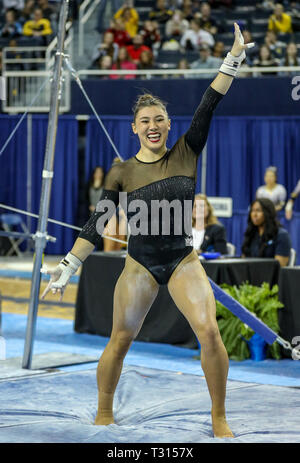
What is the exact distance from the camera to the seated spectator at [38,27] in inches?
537

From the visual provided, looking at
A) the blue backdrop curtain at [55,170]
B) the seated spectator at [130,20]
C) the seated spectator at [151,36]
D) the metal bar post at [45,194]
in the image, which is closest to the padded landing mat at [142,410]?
the metal bar post at [45,194]

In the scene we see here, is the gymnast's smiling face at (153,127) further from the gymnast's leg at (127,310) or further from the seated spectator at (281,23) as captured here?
the seated spectator at (281,23)

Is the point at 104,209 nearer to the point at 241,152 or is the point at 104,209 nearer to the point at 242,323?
the point at 242,323

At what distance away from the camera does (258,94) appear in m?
11.2

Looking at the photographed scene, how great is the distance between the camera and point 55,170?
13.0 m

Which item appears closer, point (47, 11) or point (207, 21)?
point (207, 21)

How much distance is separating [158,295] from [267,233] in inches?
42.5

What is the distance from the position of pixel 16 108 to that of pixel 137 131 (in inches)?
364

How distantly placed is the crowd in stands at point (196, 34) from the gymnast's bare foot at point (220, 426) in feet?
28.1

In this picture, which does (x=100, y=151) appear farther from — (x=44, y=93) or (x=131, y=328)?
(x=131, y=328)

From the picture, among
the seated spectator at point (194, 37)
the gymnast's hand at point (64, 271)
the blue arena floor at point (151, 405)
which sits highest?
the seated spectator at point (194, 37)

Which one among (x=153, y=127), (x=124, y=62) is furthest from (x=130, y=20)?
(x=153, y=127)

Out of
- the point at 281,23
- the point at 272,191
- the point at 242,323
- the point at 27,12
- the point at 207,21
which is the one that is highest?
the point at 27,12

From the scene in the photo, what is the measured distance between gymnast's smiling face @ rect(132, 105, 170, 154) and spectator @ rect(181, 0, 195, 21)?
10.3m
